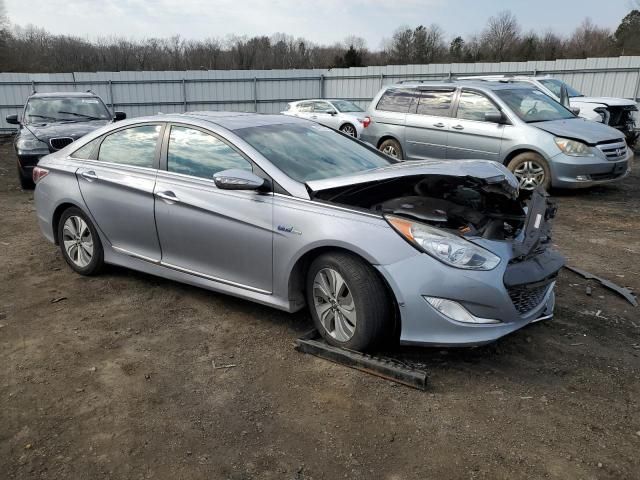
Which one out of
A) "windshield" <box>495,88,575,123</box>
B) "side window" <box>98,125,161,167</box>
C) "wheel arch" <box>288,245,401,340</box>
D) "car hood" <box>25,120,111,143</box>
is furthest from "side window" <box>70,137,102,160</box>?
"windshield" <box>495,88,575,123</box>

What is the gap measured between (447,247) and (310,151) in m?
1.53

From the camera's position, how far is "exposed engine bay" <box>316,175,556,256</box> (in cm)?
346

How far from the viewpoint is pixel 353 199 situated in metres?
3.76

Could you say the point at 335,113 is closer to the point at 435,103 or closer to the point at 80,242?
the point at 435,103

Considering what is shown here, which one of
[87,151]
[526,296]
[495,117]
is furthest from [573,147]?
[87,151]

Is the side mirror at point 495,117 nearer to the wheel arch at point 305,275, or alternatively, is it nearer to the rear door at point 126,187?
the rear door at point 126,187

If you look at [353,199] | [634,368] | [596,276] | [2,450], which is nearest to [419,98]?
[596,276]

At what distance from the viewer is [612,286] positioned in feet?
15.1

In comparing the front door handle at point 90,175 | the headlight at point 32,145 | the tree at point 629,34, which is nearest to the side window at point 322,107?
the headlight at point 32,145

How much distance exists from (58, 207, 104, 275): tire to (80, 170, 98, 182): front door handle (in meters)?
0.33

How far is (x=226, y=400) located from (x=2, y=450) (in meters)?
1.13

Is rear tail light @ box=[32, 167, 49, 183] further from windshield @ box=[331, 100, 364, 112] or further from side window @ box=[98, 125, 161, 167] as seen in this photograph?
windshield @ box=[331, 100, 364, 112]

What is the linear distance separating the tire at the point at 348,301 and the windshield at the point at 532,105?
21.1 feet

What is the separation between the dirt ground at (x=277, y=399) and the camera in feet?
8.17
